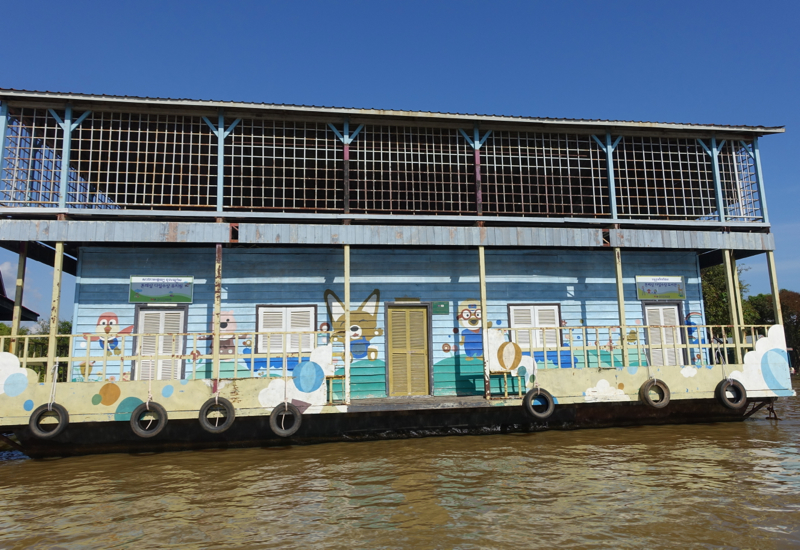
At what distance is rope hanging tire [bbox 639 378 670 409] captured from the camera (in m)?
10.8

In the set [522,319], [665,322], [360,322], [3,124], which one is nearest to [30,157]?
[3,124]

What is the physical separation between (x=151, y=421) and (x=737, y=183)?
1393 centimetres

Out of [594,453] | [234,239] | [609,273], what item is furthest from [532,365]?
[234,239]

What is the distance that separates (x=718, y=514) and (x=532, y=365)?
5080 millimetres

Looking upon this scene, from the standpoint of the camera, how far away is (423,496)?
6.70 meters

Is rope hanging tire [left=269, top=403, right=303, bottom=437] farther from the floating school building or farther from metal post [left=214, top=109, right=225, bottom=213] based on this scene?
metal post [left=214, top=109, right=225, bottom=213]

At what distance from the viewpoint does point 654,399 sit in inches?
432

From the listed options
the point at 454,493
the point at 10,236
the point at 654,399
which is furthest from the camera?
the point at 654,399

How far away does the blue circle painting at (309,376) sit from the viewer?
995cm

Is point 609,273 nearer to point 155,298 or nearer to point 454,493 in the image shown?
point 454,493

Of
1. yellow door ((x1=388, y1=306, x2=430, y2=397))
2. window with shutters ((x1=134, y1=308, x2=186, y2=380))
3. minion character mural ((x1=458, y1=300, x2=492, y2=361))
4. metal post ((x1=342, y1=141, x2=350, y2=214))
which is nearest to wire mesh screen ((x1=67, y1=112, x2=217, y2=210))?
window with shutters ((x1=134, y1=308, x2=186, y2=380))

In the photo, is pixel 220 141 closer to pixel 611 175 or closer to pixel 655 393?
pixel 611 175

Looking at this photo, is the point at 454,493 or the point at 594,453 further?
the point at 594,453

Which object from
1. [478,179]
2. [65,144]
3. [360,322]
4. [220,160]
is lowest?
[360,322]
